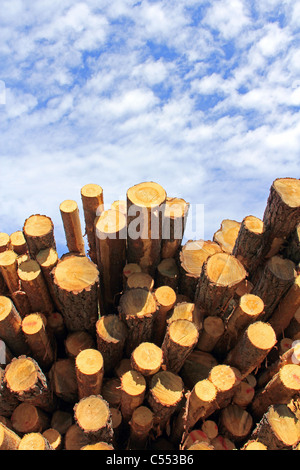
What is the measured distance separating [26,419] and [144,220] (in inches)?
129

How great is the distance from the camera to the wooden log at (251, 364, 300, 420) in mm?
4074

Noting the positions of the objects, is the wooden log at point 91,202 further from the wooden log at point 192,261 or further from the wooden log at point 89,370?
the wooden log at point 89,370

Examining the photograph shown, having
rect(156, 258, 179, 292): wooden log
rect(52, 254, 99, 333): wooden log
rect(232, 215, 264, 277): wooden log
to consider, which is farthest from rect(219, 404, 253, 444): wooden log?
rect(52, 254, 99, 333): wooden log

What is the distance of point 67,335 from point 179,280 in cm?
220

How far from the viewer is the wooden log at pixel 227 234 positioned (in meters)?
6.78

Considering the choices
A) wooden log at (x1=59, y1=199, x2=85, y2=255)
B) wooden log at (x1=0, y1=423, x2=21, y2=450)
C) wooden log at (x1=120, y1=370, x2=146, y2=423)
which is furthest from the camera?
wooden log at (x1=59, y1=199, x2=85, y2=255)

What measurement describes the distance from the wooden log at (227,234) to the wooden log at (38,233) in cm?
347

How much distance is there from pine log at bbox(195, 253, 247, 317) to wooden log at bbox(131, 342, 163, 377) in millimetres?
1146

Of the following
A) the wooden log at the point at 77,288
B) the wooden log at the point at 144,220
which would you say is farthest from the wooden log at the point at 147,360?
the wooden log at the point at 144,220

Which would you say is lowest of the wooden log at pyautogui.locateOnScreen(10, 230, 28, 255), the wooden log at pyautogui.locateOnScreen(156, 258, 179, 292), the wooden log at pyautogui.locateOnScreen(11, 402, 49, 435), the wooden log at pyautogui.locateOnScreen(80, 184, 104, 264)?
the wooden log at pyautogui.locateOnScreen(11, 402, 49, 435)

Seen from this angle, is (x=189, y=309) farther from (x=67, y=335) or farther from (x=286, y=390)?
(x=67, y=335)

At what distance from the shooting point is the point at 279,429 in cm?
386

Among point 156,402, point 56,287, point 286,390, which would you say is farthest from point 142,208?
point 286,390

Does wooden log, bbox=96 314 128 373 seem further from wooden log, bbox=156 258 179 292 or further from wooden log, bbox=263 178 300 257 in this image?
wooden log, bbox=263 178 300 257
